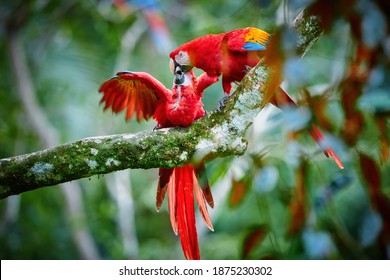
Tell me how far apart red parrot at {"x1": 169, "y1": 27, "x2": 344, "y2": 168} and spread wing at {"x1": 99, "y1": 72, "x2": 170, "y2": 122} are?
0.09 m

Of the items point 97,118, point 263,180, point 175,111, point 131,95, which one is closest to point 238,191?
point 263,180

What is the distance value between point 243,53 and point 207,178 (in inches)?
10.7

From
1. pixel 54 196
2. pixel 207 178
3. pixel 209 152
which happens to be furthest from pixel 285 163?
pixel 54 196

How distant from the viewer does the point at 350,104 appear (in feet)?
1.68

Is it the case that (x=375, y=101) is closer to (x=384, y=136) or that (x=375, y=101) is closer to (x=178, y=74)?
(x=384, y=136)

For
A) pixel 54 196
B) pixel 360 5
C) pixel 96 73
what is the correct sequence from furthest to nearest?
pixel 54 196, pixel 96 73, pixel 360 5

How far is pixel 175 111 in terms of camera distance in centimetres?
93

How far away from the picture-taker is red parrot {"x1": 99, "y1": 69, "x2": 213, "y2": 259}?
95cm

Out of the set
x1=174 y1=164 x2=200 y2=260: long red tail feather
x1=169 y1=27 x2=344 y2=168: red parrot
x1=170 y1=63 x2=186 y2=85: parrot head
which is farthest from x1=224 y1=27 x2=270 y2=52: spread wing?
x1=174 y1=164 x2=200 y2=260: long red tail feather

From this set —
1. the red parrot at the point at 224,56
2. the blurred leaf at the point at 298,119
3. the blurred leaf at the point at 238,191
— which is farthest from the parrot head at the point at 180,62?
the blurred leaf at the point at 298,119

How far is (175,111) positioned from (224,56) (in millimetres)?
152

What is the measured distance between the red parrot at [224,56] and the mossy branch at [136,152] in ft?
0.39

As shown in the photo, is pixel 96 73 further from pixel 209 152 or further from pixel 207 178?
pixel 209 152

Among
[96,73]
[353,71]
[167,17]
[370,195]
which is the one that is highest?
[167,17]
